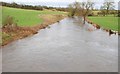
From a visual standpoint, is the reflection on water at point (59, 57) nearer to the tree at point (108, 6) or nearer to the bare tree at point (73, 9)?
the bare tree at point (73, 9)

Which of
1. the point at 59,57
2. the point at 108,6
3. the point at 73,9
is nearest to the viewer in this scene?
the point at 59,57

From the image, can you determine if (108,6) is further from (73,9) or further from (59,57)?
(59,57)

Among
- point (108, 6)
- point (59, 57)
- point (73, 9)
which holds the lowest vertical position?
point (59, 57)

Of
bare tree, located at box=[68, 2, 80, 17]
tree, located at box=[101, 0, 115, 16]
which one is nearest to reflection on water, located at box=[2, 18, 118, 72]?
bare tree, located at box=[68, 2, 80, 17]

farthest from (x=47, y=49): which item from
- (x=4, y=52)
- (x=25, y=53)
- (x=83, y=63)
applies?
(x=83, y=63)

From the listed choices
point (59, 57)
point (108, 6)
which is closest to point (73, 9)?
point (108, 6)

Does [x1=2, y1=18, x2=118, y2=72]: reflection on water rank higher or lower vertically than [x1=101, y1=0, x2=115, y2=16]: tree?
lower

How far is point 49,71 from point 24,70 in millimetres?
2244

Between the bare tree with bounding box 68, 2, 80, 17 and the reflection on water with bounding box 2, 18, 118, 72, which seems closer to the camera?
the reflection on water with bounding box 2, 18, 118, 72

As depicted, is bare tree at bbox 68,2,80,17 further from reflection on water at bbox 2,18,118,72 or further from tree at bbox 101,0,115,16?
reflection on water at bbox 2,18,118,72

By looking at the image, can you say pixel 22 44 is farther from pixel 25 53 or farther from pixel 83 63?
pixel 83 63

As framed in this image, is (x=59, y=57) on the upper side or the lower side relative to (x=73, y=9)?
lower

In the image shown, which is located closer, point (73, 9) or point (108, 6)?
point (73, 9)

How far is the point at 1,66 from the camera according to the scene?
2214 centimetres
